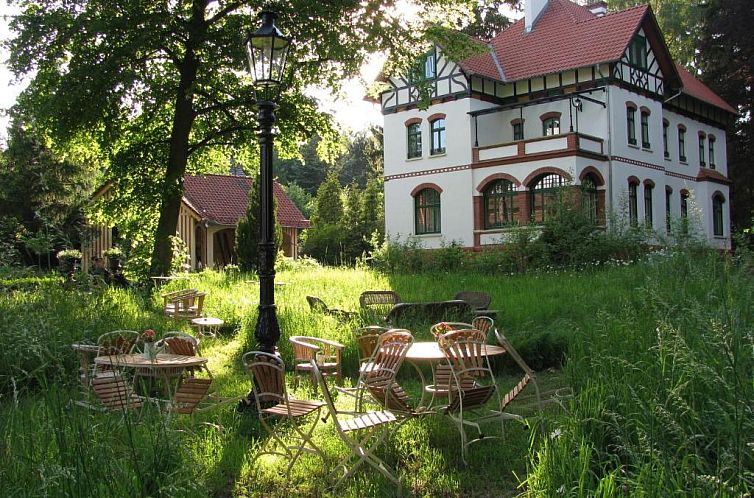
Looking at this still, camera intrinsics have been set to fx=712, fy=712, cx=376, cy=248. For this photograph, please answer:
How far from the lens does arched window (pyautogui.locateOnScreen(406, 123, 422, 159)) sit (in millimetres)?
29234

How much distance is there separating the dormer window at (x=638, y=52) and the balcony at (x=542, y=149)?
13.9ft

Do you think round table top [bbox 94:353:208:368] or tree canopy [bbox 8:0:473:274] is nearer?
round table top [bbox 94:353:208:368]

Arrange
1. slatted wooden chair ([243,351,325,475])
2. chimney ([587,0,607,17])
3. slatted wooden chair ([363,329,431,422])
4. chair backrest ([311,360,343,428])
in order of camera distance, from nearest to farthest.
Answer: chair backrest ([311,360,343,428])
slatted wooden chair ([243,351,325,475])
slatted wooden chair ([363,329,431,422])
chimney ([587,0,607,17])

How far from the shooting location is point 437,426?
637 cm

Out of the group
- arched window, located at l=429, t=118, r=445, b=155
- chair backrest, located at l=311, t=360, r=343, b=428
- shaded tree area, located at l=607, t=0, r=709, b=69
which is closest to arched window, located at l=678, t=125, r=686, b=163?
shaded tree area, located at l=607, t=0, r=709, b=69

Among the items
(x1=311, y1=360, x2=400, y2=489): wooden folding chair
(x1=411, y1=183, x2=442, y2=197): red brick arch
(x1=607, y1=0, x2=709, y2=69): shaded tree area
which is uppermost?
(x1=607, y1=0, x2=709, y2=69): shaded tree area

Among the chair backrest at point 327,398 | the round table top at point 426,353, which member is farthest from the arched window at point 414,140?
the chair backrest at point 327,398

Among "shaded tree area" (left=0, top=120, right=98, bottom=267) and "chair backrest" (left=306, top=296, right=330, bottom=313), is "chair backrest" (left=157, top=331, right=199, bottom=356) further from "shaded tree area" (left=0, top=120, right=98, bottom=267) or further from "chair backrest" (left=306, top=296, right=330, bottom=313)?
"shaded tree area" (left=0, top=120, right=98, bottom=267)

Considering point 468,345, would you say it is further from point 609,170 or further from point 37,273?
point 609,170

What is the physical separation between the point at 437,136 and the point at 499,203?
4.00m

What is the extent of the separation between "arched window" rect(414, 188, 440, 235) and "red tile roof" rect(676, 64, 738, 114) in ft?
38.6

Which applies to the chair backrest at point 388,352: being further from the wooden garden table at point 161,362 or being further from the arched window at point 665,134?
the arched window at point 665,134

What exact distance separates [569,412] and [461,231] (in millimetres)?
22747

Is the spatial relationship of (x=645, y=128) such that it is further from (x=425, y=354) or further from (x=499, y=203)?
(x=425, y=354)
